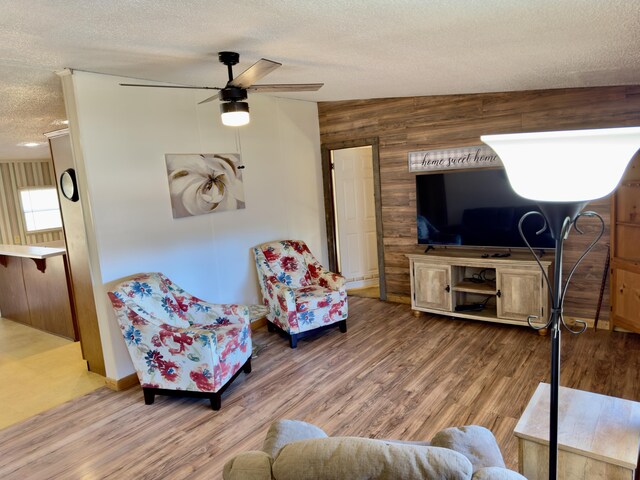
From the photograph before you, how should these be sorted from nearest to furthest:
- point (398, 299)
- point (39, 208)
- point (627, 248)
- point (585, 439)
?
point (585, 439) < point (627, 248) < point (398, 299) < point (39, 208)

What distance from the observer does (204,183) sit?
419cm

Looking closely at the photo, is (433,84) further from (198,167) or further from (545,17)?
(198,167)

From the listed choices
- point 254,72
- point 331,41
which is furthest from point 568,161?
point 254,72

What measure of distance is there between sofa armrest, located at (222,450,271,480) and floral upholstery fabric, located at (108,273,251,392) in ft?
6.12

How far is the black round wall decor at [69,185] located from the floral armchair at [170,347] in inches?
32.0

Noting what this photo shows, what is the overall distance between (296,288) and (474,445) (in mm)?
3143

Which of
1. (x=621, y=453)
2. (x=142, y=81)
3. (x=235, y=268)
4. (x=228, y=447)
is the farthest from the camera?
(x=235, y=268)

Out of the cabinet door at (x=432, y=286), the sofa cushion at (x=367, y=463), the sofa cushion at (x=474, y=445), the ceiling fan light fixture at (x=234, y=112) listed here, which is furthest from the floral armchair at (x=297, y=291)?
the sofa cushion at (x=367, y=463)

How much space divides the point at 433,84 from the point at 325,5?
7.18 ft

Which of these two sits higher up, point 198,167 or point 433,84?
point 433,84

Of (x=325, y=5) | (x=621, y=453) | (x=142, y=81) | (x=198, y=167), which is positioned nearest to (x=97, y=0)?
(x=325, y=5)

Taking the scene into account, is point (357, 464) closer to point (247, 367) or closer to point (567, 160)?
point (567, 160)

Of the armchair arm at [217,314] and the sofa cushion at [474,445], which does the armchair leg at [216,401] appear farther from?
the sofa cushion at [474,445]

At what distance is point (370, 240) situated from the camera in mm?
6094
